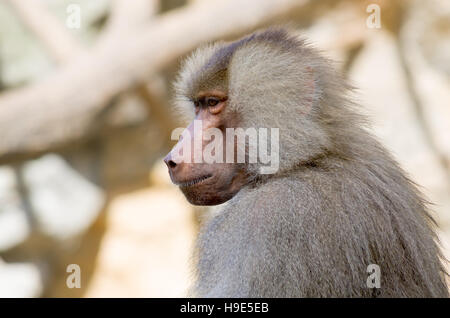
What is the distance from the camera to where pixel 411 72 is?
6207mm

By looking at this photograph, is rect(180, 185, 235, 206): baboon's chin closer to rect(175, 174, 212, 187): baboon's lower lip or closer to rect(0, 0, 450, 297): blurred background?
rect(175, 174, 212, 187): baboon's lower lip

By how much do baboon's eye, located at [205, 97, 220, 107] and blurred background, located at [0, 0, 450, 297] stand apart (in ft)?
9.84

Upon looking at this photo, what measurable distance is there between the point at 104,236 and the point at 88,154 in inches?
32.6

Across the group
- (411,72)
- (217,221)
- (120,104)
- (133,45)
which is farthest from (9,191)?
(217,221)

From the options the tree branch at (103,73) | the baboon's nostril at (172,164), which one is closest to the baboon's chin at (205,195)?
the baboon's nostril at (172,164)

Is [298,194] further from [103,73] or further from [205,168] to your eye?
[103,73]

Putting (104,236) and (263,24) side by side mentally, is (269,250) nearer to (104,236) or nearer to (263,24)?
(263,24)

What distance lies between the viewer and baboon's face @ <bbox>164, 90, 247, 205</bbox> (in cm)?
261

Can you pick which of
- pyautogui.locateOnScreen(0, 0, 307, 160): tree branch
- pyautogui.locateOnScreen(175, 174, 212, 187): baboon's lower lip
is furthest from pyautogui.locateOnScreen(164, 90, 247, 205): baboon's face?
pyautogui.locateOnScreen(0, 0, 307, 160): tree branch

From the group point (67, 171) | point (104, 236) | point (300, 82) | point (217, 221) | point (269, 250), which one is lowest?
point (269, 250)

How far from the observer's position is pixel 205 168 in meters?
2.62

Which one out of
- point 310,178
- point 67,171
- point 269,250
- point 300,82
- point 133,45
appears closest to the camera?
point 269,250

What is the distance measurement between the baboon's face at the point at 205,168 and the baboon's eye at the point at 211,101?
2 centimetres

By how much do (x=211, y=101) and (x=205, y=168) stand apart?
0.29 meters
